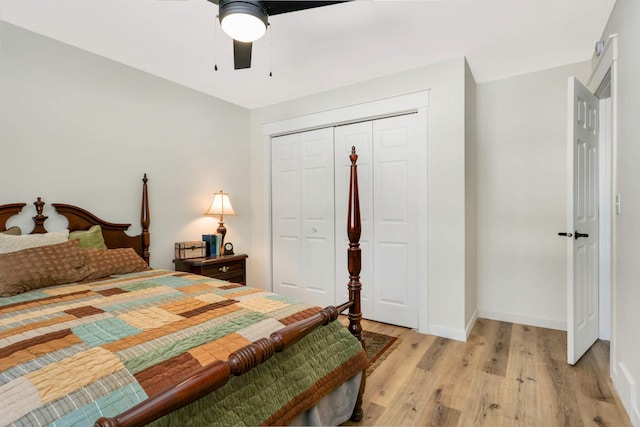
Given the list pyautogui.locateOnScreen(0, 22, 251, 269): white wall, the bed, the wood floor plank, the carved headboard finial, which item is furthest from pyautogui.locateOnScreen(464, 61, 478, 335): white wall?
the carved headboard finial

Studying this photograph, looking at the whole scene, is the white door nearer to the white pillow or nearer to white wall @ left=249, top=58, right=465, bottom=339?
white wall @ left=249, top=58, right=465, bottom=339

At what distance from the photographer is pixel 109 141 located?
279cm

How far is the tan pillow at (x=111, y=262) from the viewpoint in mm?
2234

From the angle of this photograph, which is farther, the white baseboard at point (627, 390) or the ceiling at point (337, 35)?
the ceiling at point (337, 35)

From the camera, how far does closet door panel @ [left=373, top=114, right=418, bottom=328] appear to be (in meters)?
3.07

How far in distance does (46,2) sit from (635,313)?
3.84m

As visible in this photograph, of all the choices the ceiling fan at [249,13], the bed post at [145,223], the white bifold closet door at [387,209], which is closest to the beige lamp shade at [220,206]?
the bed post at [145,223]

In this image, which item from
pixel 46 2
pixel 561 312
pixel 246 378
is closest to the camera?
pixel 246 378

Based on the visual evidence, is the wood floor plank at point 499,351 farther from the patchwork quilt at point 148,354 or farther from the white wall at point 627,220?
the patchwork quilt at point 148,354

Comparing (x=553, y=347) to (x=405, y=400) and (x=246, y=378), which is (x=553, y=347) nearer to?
(x=405, y=400)

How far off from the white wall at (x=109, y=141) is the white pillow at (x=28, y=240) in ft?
0.90

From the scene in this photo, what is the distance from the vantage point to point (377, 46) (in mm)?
2582

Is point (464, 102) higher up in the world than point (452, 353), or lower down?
higher up

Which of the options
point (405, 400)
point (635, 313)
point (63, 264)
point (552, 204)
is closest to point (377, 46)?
point (552, 204)
